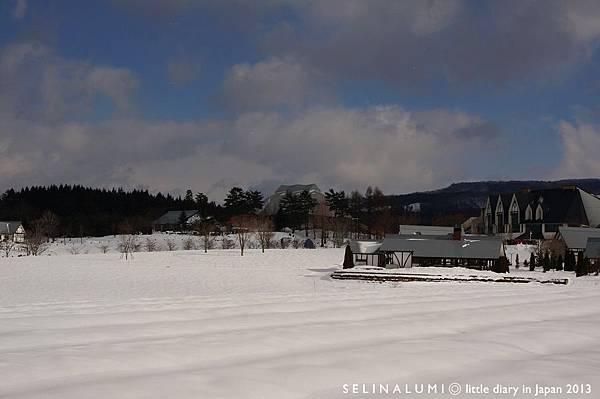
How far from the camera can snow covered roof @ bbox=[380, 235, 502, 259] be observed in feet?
132

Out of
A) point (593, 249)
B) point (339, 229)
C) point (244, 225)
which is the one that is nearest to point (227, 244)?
point (244, 225)

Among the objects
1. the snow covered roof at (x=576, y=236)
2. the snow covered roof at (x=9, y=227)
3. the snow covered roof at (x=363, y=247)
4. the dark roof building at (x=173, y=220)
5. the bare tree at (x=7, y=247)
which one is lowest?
the bare tree at (x=7, y=247)

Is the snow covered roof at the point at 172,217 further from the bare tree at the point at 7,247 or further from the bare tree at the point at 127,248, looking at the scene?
the bare tree at the point at 7,247

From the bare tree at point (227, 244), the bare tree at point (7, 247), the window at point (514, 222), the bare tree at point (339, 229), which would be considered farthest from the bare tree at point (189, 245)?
the window at point (514, 222)

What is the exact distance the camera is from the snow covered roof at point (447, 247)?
40.2 metres

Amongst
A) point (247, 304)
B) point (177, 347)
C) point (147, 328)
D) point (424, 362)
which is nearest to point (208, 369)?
point (177, 347)

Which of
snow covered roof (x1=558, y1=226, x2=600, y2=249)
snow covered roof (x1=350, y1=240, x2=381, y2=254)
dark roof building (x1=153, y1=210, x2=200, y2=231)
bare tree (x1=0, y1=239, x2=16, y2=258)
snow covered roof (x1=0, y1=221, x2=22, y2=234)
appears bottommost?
bare tree (x1=0, y1=239, x2=16, y2=258)

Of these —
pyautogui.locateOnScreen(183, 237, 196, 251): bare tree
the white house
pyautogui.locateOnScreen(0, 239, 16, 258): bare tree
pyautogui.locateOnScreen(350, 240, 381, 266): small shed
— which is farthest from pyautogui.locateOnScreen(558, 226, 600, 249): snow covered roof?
the white house

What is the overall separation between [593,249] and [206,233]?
44.2m

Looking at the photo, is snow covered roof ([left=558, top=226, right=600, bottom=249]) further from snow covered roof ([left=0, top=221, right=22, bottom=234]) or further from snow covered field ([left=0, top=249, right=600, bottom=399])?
snow covered roof ([left=0, top=221, right=22, bottom=234])

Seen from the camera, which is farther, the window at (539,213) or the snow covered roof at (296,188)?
the snow covered roof at (296,188)

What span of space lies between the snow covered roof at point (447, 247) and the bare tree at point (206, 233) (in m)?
30.2

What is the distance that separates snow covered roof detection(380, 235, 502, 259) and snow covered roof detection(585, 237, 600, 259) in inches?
305

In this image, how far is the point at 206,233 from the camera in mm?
70250
